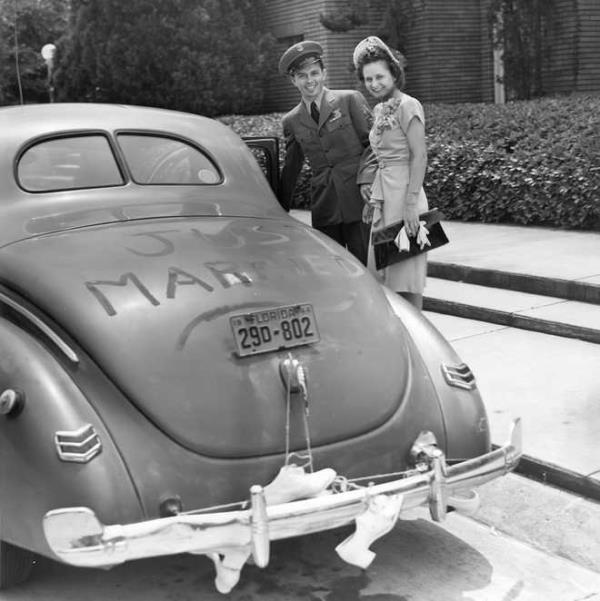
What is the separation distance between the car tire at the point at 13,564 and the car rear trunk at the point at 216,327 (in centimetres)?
73

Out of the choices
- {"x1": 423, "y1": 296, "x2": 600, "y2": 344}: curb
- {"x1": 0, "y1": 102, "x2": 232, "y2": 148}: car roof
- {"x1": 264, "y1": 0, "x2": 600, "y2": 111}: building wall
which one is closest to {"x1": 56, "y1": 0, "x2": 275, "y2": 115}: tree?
{"x1": 264, "y1": 0, "x2": 600, "y2": 111}: building wall

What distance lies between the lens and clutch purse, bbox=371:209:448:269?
5.54 m

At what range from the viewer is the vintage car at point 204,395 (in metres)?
3.20

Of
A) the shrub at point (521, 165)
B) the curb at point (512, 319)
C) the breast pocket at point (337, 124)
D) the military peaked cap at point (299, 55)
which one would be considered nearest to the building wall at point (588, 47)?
the shrub at point (521, 165)

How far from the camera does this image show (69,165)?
4.43 m

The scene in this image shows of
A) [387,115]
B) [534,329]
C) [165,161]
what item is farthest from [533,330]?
[165,161]

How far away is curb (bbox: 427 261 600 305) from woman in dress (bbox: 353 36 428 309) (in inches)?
85.7

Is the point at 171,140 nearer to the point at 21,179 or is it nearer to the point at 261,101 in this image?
the point at 21,179

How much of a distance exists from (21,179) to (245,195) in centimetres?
106

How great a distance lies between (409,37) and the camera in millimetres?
19016

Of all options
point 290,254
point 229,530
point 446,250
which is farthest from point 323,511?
point 446,250

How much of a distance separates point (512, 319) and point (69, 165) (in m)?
3.87

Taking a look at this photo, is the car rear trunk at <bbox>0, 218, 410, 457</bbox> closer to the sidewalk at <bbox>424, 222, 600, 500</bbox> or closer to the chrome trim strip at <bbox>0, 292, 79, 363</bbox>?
the chrome trim strip at <bbox>0, 292, 79, 363</bbox>

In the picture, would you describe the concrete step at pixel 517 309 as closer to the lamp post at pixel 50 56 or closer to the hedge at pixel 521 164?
the hedge at pixel 521 164
